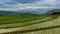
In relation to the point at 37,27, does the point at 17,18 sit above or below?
above

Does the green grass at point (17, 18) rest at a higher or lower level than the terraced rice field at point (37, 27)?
higher

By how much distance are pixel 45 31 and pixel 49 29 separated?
1.7 inches

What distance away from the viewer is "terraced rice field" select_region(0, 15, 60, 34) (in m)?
1.03

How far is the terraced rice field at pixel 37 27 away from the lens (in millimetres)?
1029

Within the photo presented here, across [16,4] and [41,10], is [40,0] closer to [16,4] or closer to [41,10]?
[41,10]

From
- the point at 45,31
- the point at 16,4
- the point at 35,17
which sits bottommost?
the point at 45,31

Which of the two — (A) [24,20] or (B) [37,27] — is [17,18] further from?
(B) [37,27]

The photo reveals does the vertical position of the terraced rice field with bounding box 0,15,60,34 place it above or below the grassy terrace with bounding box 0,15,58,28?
below

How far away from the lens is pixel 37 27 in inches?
41.4

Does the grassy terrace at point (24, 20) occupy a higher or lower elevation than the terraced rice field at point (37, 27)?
higher

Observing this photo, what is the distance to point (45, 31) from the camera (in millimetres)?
1043

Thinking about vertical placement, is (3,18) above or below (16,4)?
below

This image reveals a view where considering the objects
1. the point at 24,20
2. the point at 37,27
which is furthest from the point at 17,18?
the point at 37,27

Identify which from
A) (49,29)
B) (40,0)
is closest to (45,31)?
(49,29)
